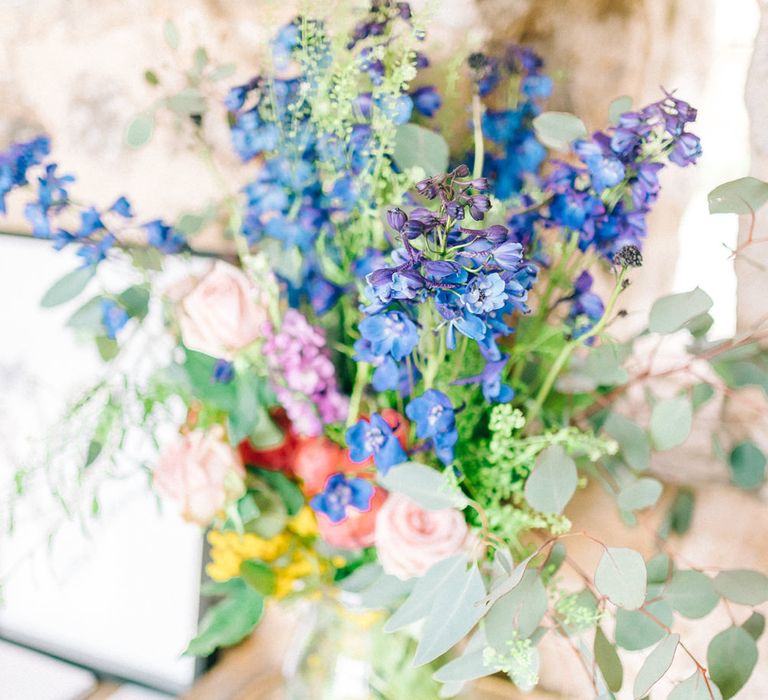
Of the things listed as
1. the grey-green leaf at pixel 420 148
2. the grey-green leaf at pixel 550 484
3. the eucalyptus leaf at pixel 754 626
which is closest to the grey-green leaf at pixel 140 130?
the grey-green leaf at pixel 420 148

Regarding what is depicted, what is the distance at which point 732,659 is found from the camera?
0.55 m

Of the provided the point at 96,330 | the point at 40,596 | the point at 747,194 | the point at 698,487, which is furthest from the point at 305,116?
the point at 40,596

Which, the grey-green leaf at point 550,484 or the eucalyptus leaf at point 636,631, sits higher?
the grey-green leaf at point 550,484

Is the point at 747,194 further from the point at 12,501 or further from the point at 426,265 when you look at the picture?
the point at 12,501

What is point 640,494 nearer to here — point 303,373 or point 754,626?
point 754,626

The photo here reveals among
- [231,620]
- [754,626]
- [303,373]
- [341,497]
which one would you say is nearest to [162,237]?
[303,373]

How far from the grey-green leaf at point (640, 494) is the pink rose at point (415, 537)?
132mm

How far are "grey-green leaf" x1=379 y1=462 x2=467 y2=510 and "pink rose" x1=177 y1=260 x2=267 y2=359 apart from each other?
20cm

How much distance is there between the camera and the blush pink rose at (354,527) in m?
0.68

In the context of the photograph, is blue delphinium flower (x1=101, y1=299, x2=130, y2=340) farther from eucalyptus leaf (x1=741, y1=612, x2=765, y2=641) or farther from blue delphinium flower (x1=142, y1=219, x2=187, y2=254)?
eucalyptus leaf (x1=741, y1=612, x2=765, y2=641)

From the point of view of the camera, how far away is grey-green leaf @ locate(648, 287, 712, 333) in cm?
51

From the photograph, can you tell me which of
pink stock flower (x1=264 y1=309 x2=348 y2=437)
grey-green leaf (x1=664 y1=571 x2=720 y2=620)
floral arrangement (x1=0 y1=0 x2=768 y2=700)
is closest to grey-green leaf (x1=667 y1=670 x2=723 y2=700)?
floral arrangement (x1=0 y1=0 x2=768 y2=700)

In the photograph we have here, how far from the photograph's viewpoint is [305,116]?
2.28 ft

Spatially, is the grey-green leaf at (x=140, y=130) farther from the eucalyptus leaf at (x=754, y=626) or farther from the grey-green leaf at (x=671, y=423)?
the eucalyptus leaf at (x=754, y=626)
